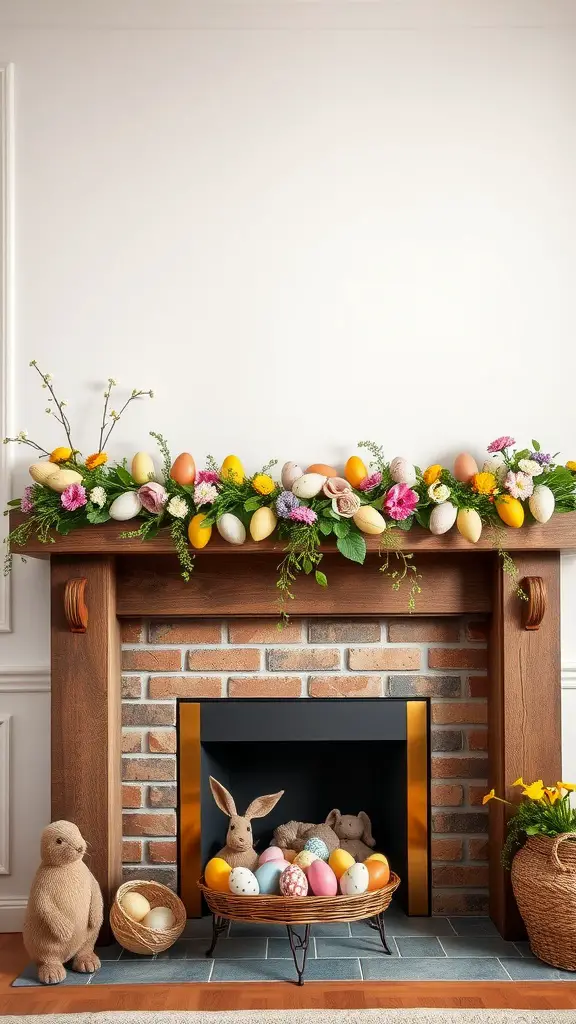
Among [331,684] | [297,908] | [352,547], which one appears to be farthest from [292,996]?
[352,547]

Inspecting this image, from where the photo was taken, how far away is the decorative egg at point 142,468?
217 centimetres

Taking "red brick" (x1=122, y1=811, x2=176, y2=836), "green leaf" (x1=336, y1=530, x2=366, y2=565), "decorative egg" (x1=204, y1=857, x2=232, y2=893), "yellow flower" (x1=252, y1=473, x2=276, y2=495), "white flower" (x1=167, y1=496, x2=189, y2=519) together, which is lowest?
"decorative egg" (x1=204, y1=857, x2=232, y2=893)

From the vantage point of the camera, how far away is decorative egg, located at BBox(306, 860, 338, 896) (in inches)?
79.8

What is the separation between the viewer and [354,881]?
2.04 m

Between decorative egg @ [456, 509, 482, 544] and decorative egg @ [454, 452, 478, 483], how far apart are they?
0.40 feet

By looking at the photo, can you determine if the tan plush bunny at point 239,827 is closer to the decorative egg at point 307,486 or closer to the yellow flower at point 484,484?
the decorative egg at point 307,486

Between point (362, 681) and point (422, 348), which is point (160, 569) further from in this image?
point (422, 348)

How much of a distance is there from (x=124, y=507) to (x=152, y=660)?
53 cm

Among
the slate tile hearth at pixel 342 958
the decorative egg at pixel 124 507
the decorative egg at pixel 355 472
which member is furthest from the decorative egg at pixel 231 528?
A: the slate tile hearth at pixel 342 958

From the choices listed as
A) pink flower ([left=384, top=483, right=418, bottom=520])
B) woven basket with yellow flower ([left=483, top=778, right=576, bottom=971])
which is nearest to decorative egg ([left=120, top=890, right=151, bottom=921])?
woven basket with yellow flower ([left=483, top=778, right=576, bottom=971])

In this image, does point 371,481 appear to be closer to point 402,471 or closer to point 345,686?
point 402,471

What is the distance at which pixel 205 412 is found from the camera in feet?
7.76

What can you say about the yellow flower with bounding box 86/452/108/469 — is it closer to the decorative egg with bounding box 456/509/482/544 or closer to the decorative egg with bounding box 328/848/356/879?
the decorative egg with bounding box 456/509/482/544

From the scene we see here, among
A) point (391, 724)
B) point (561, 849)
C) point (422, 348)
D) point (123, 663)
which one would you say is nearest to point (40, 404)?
point (123, 663)
